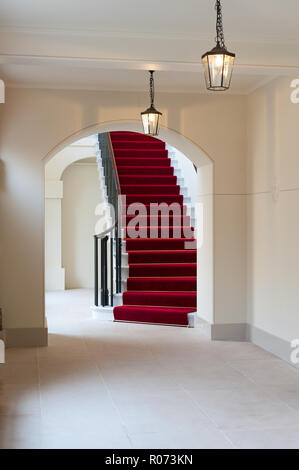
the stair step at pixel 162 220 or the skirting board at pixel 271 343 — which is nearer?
the skirting board at pixel 271 343

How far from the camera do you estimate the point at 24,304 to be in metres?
7.62

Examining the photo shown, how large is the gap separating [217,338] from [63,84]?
11.9ft

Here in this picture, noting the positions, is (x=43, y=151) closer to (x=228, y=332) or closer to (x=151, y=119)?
(x=151, y=119)

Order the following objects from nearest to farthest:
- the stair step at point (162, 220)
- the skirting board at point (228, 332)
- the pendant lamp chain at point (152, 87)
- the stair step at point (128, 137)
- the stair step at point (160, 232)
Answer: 1. the pendant lamp chain at point (152, 87)
2. the skirting board at point (228, 332)
3. the stair step at point (160, 232)
4. the stair step at point (162, 220)
5. the stair step at point (128, 137)

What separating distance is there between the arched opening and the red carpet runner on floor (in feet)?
2.26

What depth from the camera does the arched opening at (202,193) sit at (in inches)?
312

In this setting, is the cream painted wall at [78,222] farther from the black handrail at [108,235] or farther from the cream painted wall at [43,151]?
the cream painted wall at [43,151]

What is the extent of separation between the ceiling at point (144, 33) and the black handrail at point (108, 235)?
169 inches

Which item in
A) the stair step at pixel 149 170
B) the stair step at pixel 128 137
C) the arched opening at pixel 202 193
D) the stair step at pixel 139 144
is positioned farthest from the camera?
the stair step at pixel 128 137

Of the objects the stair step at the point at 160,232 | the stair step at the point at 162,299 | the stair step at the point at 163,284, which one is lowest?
the stair step at the point at 162,299

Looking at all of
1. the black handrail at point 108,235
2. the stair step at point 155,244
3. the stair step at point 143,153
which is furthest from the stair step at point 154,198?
the stair step at point 143,153

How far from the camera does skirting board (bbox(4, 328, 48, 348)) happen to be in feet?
24.8

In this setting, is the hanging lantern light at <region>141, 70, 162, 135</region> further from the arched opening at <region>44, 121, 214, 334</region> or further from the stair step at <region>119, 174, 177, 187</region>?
the stair step at <region>119, 174, 177, 187</region>
